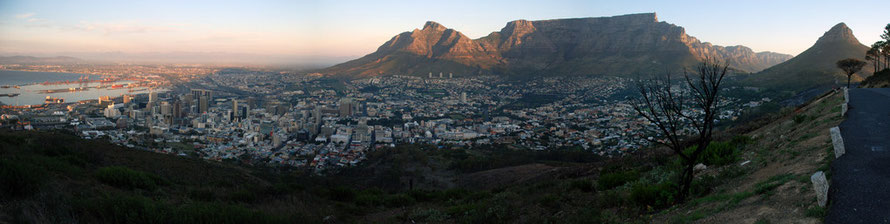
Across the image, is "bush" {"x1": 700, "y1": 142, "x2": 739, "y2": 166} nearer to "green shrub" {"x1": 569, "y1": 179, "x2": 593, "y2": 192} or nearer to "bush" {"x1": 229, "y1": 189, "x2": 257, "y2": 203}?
"green shrub" {"x1": 569, "y1": 179, "x2": 593, "y2": 192}

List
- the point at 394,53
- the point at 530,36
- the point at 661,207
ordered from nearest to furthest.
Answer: the point at 661,207 < the point at 394,53 < the point at 530,36

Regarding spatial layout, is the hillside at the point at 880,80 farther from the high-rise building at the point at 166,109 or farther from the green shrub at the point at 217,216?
the high-rise building at the point at 166,109

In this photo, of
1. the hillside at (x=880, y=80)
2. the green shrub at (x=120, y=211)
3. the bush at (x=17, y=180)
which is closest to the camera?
the green shrub at (x=120, y=211)

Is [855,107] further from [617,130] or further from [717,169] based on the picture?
[617,130]

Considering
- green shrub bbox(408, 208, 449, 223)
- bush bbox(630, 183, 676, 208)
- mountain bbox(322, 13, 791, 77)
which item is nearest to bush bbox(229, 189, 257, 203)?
green shrub bbox(408, 208, 449, 223)

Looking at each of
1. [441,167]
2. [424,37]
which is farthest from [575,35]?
[441,167]

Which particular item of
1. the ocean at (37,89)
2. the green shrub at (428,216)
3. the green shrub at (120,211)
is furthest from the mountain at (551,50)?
the green shrub at (120,211)
